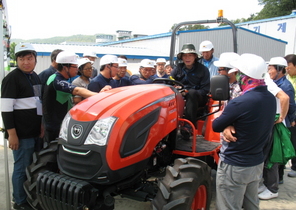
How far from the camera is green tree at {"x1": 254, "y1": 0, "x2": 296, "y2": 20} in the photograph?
1759 inches

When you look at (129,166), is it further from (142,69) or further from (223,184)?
(142,69)

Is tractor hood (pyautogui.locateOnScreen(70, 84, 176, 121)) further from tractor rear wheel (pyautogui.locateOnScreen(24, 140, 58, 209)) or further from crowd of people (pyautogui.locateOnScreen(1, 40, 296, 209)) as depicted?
tractor rear wheel (pyautogui.locateOnScreen(24, 140, 58, 209))

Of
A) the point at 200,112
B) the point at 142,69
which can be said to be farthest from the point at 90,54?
the point at 200,112

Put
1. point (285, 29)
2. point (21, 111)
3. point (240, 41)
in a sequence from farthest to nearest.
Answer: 1. point (285, 29)
2. point (240, 41)
3. point (21, 111)

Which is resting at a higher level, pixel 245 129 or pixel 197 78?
pixel 197 78

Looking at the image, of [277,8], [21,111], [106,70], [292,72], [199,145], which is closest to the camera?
[21,111]

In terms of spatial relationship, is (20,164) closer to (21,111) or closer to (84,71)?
(21,111)

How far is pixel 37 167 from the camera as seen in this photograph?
9.54 feet

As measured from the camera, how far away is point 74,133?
2592mm

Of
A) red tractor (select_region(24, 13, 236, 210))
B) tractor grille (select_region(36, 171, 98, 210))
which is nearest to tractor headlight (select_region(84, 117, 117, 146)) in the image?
red tractor (select_region(24, 13, 236, 210))

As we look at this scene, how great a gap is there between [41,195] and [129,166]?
Result: 82cm

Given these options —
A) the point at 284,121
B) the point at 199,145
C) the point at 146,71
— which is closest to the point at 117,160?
the point at 199,145

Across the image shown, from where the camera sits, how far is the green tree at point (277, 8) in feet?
147

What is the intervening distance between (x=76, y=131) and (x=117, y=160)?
0.47 m
